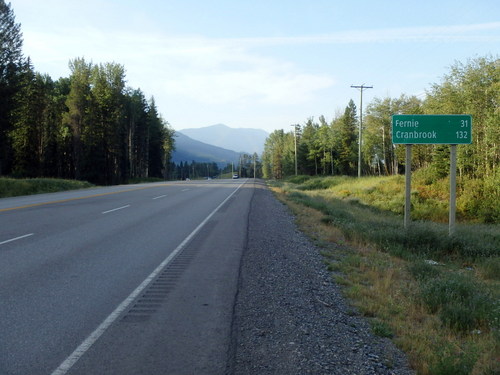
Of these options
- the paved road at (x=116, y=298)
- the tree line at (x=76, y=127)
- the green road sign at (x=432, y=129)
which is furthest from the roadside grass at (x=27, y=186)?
the green road sign at (x=432, y=129)

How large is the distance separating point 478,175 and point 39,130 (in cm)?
5056

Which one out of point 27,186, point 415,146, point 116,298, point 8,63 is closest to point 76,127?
point 8,63

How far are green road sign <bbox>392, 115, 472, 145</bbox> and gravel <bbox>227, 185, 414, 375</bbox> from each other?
665 cm

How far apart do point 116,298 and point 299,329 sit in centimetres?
253

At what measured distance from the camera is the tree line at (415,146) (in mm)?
29594

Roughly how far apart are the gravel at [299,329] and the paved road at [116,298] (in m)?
0.25

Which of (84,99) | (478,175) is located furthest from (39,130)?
(478,175)

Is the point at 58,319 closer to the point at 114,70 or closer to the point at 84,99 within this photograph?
the point at 84,99

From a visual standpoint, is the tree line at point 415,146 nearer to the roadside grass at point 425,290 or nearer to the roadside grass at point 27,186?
the roadside grass at point 425,290

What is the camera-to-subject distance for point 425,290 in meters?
6.16

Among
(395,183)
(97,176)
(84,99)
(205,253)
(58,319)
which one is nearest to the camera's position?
(58,319)

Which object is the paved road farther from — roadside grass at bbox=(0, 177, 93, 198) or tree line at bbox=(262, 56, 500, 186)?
tree line at bbox=(262, 56, 500, 186)

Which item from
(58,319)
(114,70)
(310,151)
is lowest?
(58,319)

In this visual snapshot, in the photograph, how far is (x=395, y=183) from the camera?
118 ft
